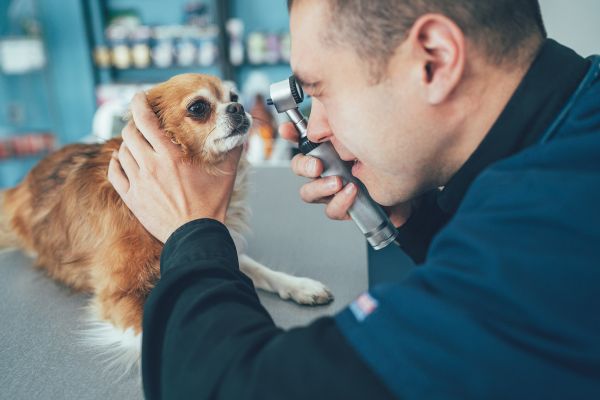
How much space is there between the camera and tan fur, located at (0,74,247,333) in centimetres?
102

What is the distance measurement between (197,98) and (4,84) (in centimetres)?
383

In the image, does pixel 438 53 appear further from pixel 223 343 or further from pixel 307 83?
pixel 223 343

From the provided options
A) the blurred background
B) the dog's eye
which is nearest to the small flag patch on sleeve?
the dog's eye

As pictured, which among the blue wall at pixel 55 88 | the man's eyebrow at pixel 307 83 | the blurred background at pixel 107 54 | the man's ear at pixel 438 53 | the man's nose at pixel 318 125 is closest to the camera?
the man's ear at pixel 438 53

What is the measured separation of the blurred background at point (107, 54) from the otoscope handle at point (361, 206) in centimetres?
260

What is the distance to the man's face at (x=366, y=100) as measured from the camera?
63cm

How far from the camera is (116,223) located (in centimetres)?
106

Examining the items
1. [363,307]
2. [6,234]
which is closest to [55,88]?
[6,234]

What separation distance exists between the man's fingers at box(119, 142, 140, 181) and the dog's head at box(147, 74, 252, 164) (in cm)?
19

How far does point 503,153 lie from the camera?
0.62m

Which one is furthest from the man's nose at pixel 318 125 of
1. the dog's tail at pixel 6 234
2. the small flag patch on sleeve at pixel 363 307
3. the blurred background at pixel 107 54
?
the blurred background at pixel 107 54

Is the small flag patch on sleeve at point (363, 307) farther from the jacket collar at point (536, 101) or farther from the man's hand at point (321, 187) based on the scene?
the man's hand at point (321, 187)

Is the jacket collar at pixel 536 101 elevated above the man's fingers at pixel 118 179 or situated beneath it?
elevated above

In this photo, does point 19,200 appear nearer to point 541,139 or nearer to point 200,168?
point 200,168
